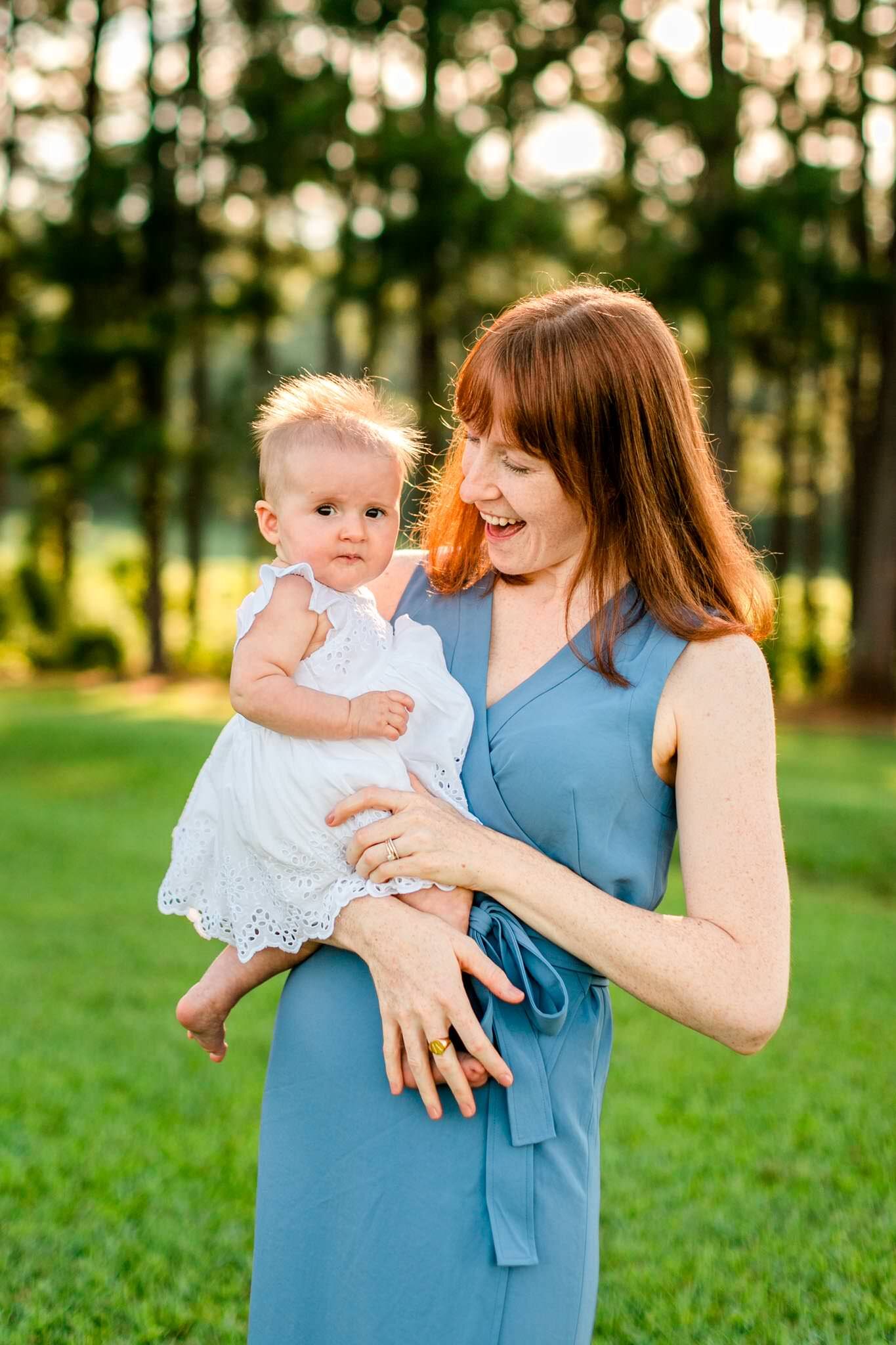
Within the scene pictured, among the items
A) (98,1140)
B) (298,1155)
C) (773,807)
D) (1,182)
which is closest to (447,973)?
(298,1155)

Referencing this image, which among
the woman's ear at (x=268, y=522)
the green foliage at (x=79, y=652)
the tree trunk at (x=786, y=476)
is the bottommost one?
the green foliage at (x=79, y=652)

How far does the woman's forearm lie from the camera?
185cm

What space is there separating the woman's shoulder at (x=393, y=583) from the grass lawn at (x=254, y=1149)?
239cm

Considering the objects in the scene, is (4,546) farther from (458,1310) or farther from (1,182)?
(458,1310)

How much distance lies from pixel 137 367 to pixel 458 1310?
20430mm

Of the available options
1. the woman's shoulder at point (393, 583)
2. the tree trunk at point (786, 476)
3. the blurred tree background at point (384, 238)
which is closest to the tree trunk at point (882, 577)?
the blurred tree background at point (384, 238)

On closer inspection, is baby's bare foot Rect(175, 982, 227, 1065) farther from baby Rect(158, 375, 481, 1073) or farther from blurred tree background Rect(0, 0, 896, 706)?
blurred tree background Rect(0, 0, 896, 706)

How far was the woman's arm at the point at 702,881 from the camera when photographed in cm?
186

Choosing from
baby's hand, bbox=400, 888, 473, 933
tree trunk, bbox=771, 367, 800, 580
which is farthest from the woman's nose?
tree trunk, bbox=771, 367, 800, 580

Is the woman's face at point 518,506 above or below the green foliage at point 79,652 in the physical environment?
above

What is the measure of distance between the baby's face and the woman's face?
0.57 ft

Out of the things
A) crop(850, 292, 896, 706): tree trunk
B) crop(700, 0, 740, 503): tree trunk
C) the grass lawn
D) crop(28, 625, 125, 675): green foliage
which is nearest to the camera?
the grass lawn

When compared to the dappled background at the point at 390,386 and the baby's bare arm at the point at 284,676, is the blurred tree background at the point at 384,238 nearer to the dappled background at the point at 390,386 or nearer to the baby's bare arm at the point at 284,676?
the dappled background at the point at 390,386

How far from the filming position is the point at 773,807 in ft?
6.22
